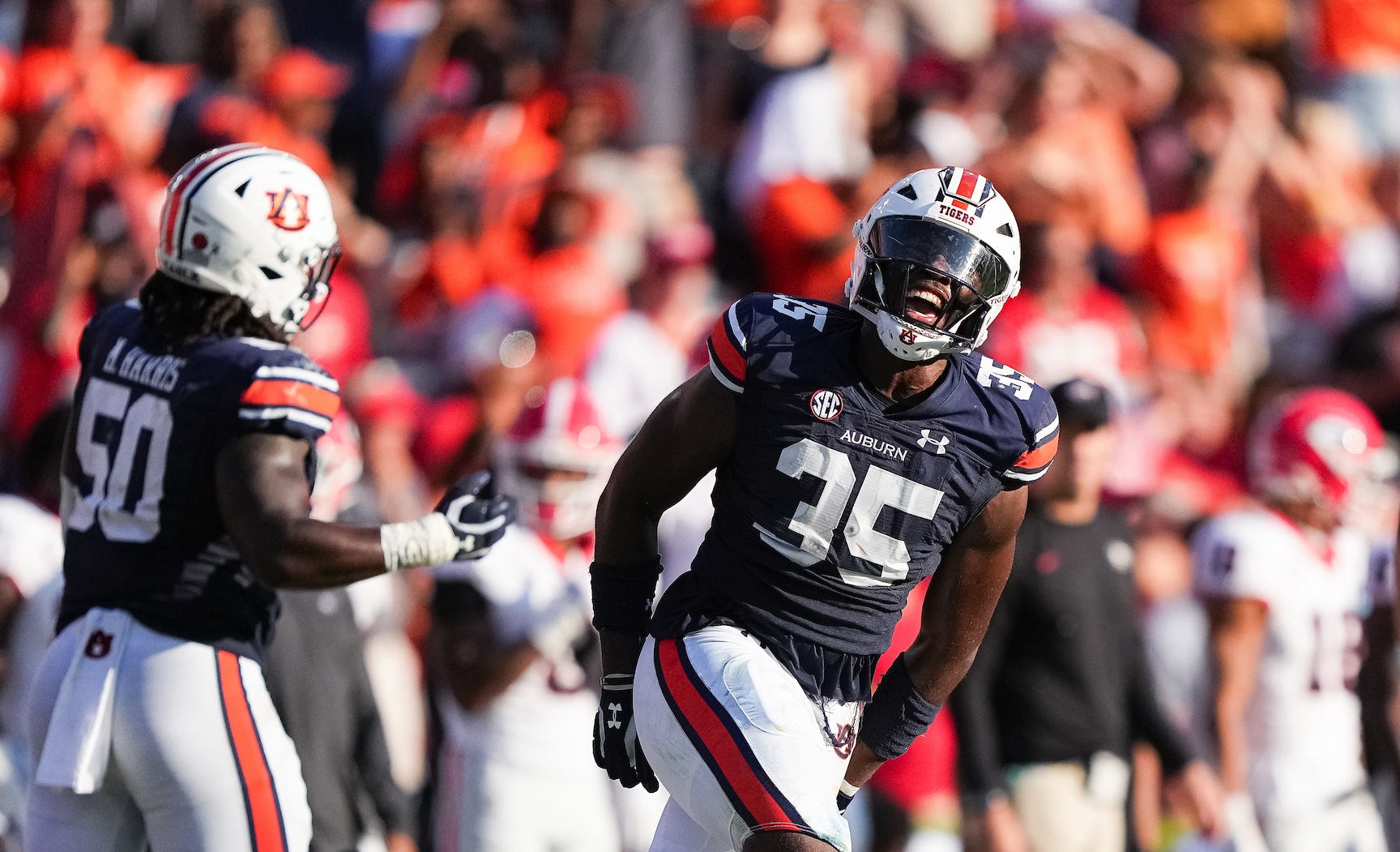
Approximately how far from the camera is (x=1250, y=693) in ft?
20.6

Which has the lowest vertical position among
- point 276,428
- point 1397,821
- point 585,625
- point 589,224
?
point 1397,821

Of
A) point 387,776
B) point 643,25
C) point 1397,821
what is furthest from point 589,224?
point 1397,821

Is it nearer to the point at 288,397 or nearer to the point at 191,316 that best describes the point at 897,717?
the point at 288,397

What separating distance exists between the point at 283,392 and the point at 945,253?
1.39m

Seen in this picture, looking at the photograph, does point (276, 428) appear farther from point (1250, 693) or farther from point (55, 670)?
point (1250, 693)

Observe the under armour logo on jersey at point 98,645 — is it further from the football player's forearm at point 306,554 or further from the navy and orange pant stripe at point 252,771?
the football player's forearm at point 306,554

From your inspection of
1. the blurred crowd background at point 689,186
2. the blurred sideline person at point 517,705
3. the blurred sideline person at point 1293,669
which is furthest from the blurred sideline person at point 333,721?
the blurred sideline person at point 1293,669

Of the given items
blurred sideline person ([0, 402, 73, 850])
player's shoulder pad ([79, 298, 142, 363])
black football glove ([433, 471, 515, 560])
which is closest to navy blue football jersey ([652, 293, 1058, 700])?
black football glove ([433, 471, 515, 560])

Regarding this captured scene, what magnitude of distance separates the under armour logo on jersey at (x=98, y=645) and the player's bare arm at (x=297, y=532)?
1.14ft

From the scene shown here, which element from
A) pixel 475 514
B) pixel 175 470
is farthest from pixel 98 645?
pixel 475 514

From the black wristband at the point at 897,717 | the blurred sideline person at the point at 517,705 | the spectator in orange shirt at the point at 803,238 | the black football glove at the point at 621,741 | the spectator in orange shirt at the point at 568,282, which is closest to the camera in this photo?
the black football glove at the point at 621,741

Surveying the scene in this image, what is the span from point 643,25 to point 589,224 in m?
1.57

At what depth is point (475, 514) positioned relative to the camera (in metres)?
3.86

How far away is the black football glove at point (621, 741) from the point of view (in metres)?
3.97
